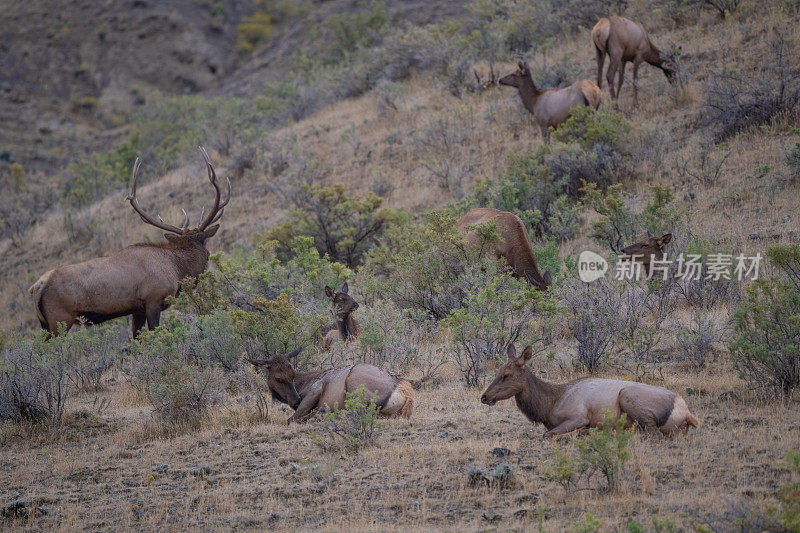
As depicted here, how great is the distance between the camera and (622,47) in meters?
16.9

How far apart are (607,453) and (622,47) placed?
41.9ft

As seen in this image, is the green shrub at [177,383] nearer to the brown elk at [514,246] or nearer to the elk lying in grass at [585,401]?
the elk lying in grass at [585,401]

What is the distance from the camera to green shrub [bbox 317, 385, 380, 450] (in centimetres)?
731

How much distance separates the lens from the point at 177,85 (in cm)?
4228

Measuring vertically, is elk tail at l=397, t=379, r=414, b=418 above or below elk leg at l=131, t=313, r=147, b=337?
above

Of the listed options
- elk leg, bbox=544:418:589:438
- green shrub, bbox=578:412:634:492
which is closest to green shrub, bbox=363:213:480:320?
elk leg, bbox=544:418:589:438

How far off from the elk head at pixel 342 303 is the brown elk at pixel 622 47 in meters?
8.66

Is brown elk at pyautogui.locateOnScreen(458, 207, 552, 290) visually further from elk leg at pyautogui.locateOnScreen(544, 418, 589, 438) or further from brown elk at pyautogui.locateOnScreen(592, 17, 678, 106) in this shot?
brown elk at pyautogui.locateOnScreen(592, 17, 678, 106)

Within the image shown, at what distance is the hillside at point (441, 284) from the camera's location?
20.9ft

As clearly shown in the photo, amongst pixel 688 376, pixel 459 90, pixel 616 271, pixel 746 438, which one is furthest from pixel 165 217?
pixel 746 438

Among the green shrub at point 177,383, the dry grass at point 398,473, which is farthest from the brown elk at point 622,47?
the green shrub at point 177,383

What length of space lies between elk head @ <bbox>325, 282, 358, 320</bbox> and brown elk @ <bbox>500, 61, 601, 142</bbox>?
692 cm

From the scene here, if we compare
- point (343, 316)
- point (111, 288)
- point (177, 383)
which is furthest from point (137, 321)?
point (177, 383)

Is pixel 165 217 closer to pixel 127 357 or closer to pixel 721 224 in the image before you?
pixel 127 357
